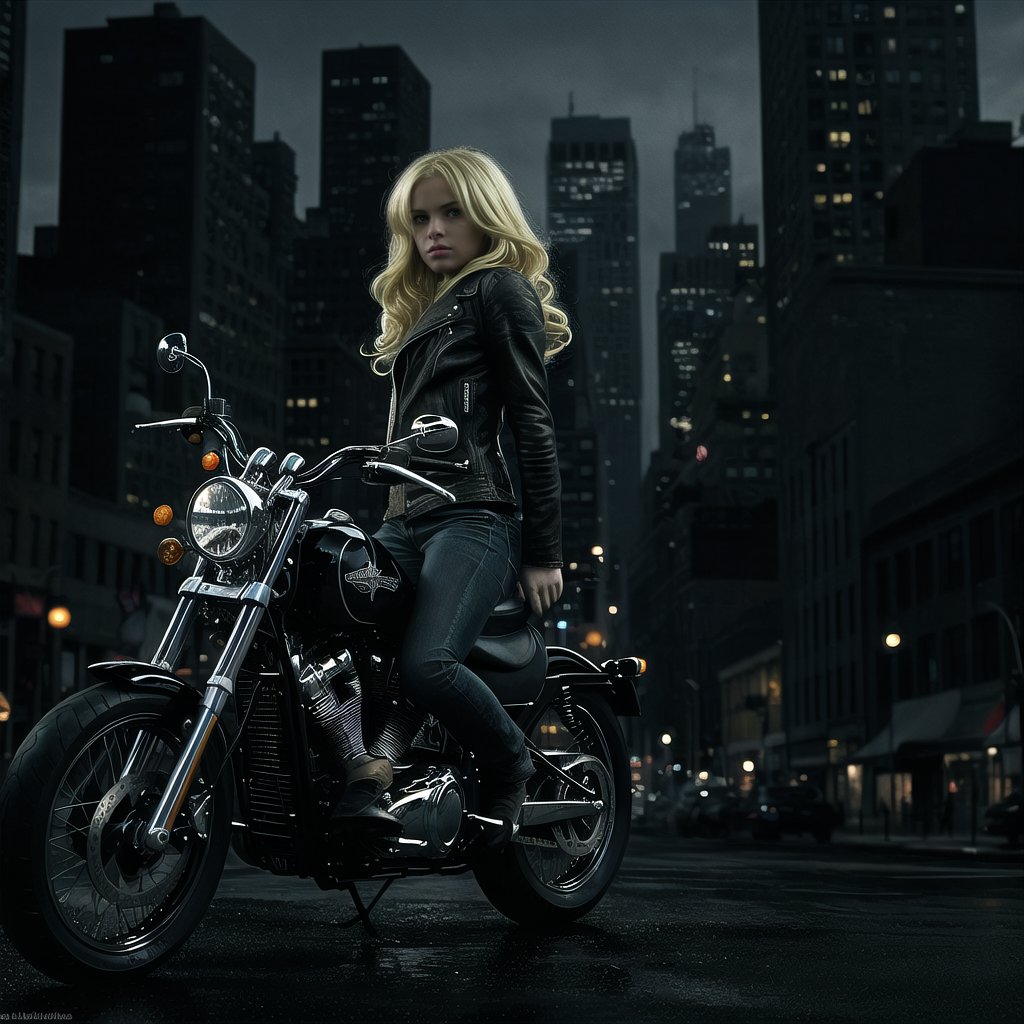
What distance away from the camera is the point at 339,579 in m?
4.86

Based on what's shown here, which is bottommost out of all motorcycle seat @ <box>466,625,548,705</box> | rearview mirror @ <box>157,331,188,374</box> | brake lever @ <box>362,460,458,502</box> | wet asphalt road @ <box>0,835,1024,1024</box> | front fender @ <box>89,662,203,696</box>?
wet asphalt road @ <box>0,835,1024,1024</box>

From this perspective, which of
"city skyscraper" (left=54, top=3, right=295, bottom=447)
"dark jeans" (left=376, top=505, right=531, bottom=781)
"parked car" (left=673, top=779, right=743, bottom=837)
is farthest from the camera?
"city skyscraper" (left=54, top=3, right=295, bottom=447)

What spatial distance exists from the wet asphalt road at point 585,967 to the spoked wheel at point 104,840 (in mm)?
132

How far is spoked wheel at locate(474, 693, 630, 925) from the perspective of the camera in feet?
18.5

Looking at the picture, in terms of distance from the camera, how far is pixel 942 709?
189ft

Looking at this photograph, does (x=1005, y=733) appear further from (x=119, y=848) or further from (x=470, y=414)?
(x=119, y=848)

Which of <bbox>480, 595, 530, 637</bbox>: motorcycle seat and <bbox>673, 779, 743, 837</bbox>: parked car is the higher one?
<bbox>480, 595, 530, 637</bbox>: motorcycle seat

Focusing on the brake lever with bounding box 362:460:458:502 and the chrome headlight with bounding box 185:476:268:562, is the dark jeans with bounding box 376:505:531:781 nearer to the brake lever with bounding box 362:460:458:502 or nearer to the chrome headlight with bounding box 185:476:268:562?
the brake lever with bounding box 362:460:458:502

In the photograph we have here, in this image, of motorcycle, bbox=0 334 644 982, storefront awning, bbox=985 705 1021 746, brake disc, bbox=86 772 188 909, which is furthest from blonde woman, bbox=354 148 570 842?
storefront awning, bbox=985 705 1021 746

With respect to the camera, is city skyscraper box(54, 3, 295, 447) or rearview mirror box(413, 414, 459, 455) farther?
city skyscraper box(54, 3, 295, 447)

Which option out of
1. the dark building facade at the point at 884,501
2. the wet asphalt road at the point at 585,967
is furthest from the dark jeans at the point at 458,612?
the dark building facade at the point at 884,501

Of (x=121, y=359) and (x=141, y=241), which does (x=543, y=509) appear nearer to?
(x=121, y=359)

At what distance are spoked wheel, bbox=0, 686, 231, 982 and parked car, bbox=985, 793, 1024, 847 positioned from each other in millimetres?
30727

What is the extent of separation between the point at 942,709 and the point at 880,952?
54.8 m
